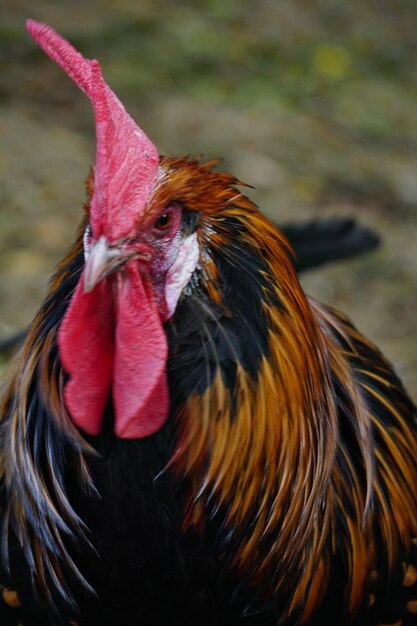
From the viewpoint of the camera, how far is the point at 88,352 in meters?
2.04

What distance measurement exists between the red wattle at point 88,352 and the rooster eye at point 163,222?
15 cm

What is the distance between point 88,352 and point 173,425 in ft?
0.75

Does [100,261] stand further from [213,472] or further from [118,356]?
[213,472]

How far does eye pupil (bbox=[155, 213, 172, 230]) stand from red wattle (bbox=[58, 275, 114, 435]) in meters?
0.16

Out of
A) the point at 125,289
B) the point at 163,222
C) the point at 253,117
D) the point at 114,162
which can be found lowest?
the point at 125,289

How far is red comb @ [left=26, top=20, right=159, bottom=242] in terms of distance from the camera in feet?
6.38

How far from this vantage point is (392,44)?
6734 millimetres

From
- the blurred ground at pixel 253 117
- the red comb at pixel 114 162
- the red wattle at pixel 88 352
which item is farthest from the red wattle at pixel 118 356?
the blurred ground at pixel 253 117

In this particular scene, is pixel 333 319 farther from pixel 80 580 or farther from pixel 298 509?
pixel 80 580

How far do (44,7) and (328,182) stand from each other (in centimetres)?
248

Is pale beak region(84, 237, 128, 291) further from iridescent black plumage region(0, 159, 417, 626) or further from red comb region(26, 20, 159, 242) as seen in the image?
iridescent black plumage region(0, 159, 417, 626)

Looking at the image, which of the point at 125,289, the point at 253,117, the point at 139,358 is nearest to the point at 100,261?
the point at 125,289

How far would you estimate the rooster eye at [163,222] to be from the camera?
6.57 feet

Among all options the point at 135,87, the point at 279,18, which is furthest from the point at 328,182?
the point at 279,18
